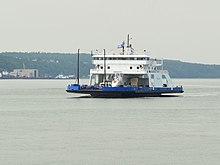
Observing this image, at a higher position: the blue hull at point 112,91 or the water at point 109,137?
the blue hull at point 112,91

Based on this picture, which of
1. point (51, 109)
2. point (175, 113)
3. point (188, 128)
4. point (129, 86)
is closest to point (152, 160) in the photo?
point (188, 128)

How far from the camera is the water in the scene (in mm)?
37844

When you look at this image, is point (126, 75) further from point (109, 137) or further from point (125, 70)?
point (109, 137)

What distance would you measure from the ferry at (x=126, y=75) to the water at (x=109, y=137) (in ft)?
48.4

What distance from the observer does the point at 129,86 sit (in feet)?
295

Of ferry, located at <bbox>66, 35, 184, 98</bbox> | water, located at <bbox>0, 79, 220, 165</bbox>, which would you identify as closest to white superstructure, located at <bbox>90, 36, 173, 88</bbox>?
ferry, located at <bbox>66, 35, 184, 98</bbox>

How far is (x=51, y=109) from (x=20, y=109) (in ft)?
11.1

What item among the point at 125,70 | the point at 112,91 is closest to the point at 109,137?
the point at 112,91

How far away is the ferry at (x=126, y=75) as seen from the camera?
8744cm

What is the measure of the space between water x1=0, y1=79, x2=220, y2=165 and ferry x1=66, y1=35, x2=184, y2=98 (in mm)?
14745

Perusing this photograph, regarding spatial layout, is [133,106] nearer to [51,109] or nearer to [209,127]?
[51,109]

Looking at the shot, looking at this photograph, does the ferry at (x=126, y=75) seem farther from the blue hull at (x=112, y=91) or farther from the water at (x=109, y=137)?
the water at (x=109, y=137)

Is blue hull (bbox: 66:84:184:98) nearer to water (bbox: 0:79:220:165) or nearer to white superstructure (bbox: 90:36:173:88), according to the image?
white superstructure (bbox: 90:36:173:88)

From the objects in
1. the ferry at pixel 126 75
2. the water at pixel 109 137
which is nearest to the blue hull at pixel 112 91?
the ferry at pixel 126 75
